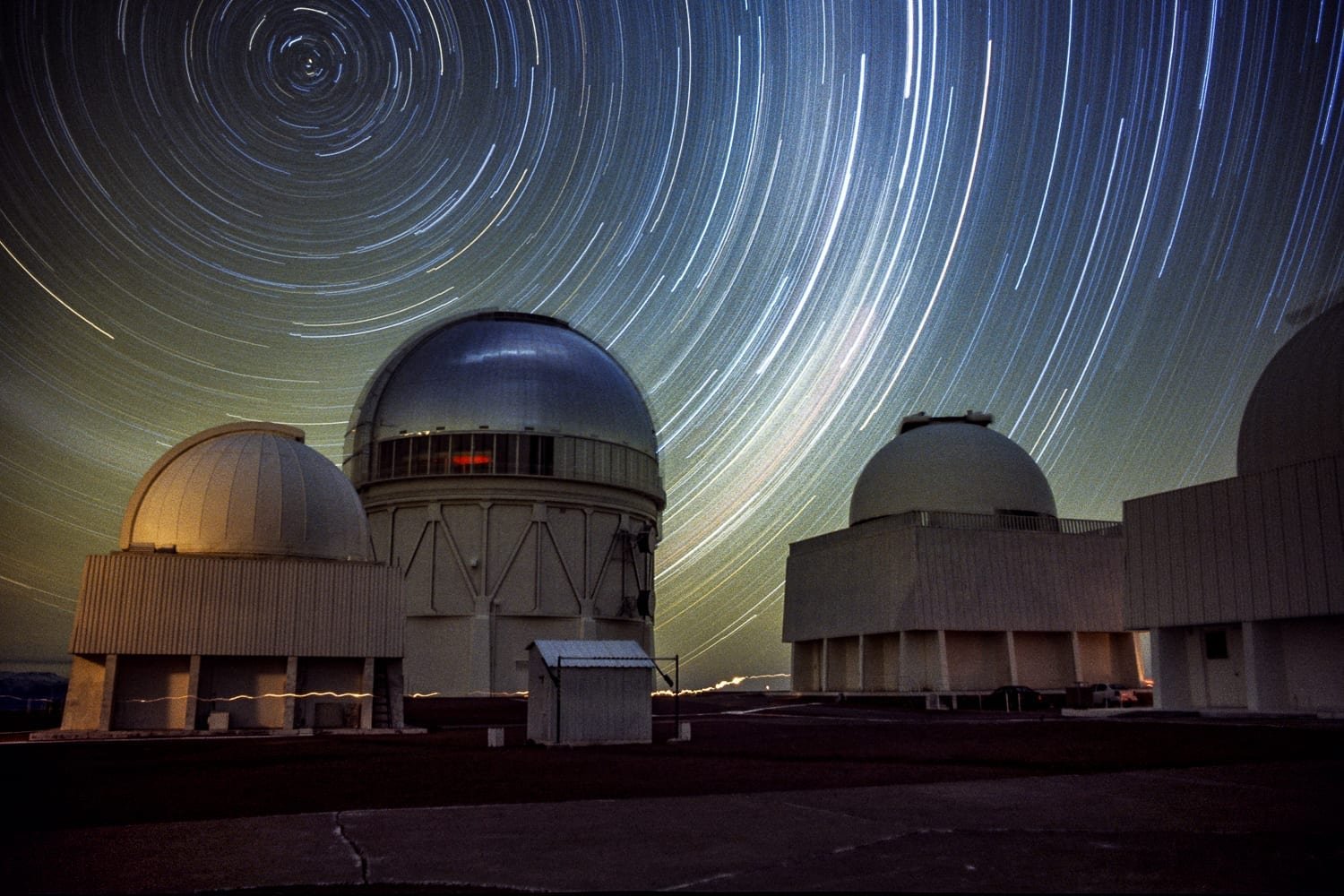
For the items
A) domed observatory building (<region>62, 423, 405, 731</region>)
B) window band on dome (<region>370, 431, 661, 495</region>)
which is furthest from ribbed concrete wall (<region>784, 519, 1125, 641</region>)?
domed observatory building (<region>62, 423, 405, 731</region>)

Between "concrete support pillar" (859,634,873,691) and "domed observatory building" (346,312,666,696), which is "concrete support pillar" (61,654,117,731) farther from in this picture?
"concrete support pillar" (859,634,873,691)

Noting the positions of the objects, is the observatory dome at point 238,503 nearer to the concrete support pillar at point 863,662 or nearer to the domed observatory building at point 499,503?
the domed observatory building at point 499,503

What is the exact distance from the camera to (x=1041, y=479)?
46.4 m

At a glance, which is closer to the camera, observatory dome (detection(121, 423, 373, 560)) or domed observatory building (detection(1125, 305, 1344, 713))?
domed observatory building (detection(1125, 305, 1344, 713))

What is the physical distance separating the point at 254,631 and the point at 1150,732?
20.1m

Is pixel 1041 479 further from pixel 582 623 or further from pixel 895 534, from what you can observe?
pixel 582 623

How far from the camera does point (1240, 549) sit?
93.3 ft

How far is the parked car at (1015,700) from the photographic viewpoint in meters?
37.1

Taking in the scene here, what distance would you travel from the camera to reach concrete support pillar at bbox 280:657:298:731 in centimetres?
2667

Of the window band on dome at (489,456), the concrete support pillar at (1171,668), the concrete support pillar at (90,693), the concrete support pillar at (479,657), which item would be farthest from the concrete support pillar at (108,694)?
the concrete support pillar at (1171,668)

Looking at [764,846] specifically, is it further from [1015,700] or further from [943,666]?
[943,666]

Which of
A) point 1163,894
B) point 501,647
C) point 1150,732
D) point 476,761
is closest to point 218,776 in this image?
point 476,761

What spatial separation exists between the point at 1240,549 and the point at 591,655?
17.6m

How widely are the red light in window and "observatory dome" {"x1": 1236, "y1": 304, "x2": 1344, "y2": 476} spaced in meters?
28.6
